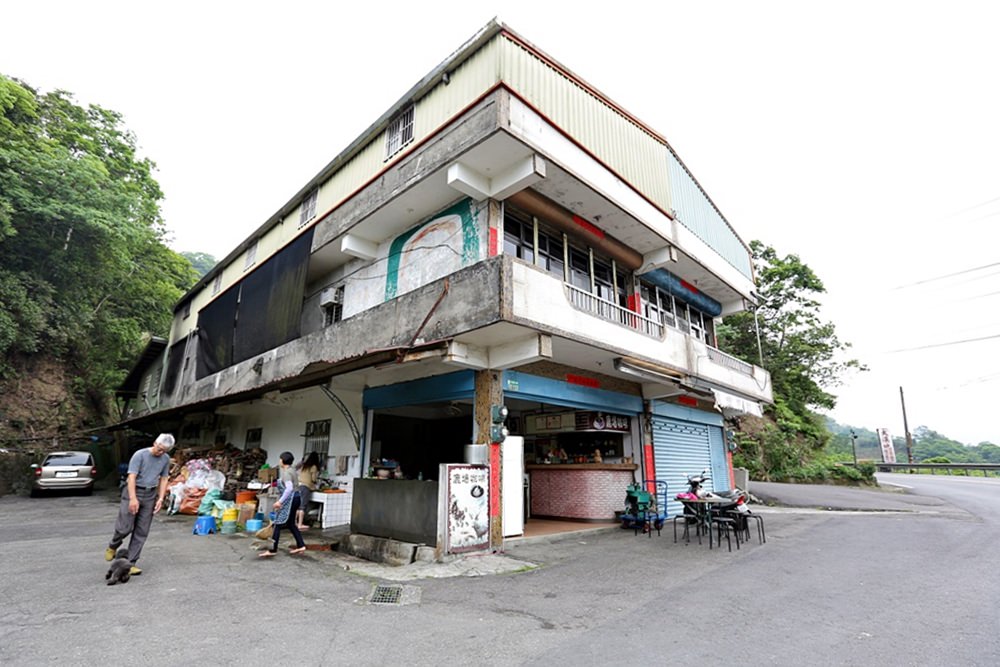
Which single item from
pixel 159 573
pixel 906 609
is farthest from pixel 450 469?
pixel 906 609

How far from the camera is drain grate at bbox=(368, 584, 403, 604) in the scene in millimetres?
5398

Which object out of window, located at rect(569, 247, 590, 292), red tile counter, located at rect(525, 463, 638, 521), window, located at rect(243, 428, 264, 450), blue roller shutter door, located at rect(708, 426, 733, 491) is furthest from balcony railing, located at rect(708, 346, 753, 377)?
window, located at rect(243, 428, 264, 450)

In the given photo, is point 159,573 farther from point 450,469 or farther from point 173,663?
point 450,469

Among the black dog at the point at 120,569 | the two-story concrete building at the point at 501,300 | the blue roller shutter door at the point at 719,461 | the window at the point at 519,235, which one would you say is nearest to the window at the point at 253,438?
the two-story concrete building at the point at 501,300

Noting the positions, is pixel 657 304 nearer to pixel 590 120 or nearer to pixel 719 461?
pixel 590 120

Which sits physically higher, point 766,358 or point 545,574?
point 766,358

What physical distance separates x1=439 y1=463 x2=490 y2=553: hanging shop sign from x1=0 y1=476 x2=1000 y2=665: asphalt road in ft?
2.72

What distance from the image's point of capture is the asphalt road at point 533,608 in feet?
12.8

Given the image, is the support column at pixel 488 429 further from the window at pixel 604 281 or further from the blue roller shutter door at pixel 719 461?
the blue roller shutter door at pixel 719 461

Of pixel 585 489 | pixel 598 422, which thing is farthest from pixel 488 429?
pixel 585 489

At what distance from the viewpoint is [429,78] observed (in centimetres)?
1060

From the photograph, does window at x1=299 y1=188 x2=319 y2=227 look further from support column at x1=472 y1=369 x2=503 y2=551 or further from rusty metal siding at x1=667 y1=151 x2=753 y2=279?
rusty metal siding at x1=667 y1=151 x2=753 y2=279

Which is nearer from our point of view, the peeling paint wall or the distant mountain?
the peeling paint wall

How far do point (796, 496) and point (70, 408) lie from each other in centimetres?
3242
